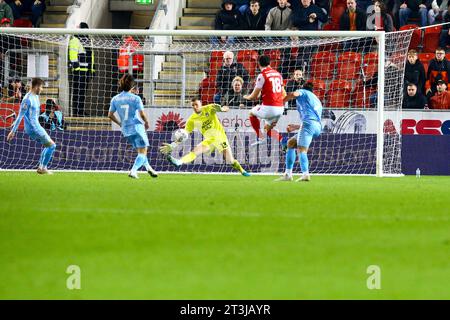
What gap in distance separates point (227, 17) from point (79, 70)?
427cm

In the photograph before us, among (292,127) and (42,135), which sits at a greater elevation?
(292,127)

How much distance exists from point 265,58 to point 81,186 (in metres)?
5.64

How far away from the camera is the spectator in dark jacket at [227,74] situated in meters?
25.5

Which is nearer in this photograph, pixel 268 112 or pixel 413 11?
pixel 268 112

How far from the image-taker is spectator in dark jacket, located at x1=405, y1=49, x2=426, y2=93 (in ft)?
83.9

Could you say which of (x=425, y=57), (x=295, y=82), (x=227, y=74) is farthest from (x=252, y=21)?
(x=425, y=57)

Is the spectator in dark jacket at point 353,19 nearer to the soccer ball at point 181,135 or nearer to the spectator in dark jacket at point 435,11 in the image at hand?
the spectator in dark jacket at point 435,11

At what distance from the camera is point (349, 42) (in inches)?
1057

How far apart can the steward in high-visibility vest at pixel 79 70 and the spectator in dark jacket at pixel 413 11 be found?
7.28 meters

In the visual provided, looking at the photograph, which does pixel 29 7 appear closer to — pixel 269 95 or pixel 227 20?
pixel 227 20

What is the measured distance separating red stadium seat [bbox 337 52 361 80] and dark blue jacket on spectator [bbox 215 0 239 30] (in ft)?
11.9

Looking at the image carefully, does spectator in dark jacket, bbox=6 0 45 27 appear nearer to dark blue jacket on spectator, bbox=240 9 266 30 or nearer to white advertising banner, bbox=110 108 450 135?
dark blue jacket on spectator, bbox=240 9 266 30

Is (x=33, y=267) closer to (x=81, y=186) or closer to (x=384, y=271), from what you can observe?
(x=384, y=271)

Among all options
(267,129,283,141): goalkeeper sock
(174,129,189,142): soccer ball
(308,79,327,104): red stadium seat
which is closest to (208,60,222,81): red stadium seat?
(267,129,283,141): goalkeeper sock
